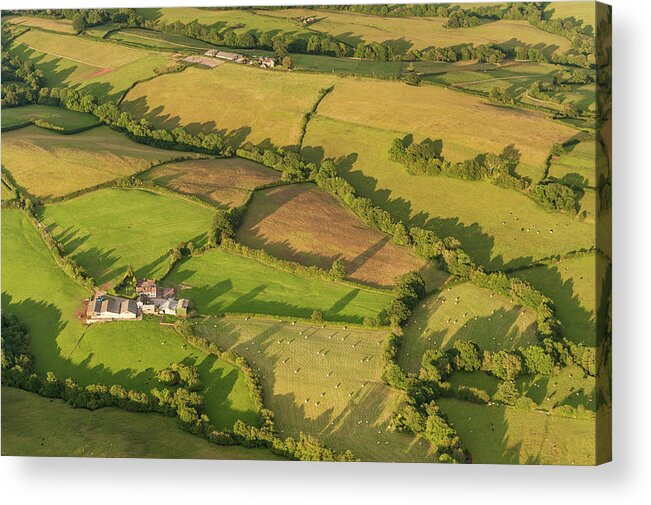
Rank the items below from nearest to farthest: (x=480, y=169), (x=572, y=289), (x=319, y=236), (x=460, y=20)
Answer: (x=572, y=289), (x=319, y=236), (x=460, y=20), (x=480, y=169)

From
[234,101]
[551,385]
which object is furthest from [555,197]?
[234,101]

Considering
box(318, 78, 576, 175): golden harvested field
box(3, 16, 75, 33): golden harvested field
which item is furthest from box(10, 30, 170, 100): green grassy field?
box(318, 78, 576, 175): golden harvested field

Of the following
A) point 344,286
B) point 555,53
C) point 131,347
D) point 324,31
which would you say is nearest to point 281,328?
point 344,286

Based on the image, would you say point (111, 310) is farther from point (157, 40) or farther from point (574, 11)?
point (574, 11)

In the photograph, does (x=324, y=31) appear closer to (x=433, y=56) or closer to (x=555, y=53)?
(x=433, y=56)

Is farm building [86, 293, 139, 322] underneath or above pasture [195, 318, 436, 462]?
above

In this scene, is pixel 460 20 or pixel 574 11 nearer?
pixel 574 11

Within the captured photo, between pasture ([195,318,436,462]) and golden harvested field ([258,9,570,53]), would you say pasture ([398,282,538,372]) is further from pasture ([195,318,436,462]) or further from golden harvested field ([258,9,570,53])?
golden harvested field ([258,9,570,53])
